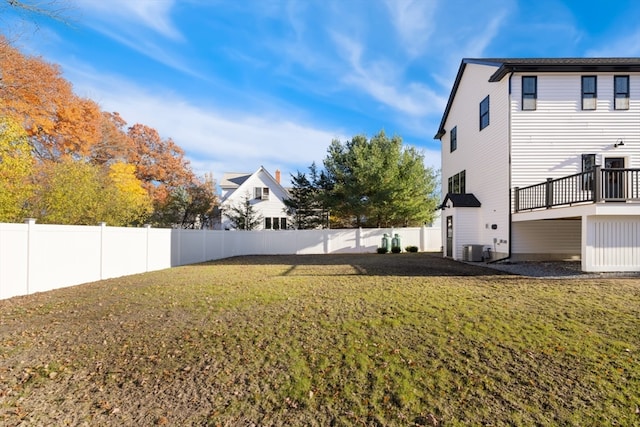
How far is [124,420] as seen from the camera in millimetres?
2922

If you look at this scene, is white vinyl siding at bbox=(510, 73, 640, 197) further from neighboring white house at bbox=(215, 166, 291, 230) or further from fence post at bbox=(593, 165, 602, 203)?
neighboring white house at bbox=(215, 166, 291, 230)

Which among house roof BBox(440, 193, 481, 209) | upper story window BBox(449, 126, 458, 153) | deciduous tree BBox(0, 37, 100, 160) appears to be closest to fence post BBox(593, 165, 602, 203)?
house roof BBox(440, 193, 481, 209)

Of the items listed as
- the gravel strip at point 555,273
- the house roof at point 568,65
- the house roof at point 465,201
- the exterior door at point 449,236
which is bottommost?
the gravel strip at point 555,273

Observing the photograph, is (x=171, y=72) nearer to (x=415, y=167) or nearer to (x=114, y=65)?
(x=114, y=65)

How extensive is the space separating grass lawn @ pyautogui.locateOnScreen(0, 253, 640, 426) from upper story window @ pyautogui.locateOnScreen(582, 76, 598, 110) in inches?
356

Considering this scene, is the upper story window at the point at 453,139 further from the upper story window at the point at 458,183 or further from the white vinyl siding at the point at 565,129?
the white vinyl siding at the point at 565,129

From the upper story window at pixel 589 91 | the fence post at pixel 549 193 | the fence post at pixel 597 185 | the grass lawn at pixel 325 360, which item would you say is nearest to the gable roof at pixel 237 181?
the fence post at pixel 549 193

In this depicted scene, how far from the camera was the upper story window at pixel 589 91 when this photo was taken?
1202cm

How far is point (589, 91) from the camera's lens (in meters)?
12.0

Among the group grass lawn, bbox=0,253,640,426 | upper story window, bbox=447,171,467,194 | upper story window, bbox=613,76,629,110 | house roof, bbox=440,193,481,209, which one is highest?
upper story window, bbox=613,76,629,110

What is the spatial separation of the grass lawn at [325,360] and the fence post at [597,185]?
284cm

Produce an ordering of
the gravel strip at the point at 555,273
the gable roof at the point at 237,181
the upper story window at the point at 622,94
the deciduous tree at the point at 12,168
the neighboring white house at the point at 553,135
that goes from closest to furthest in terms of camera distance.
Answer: the gravel strip at the point at 555,273 < the deciduous tree at the point at 12,168 < the neighboring white house at the point at 553,135 < the upper story window at the point at 622,94 < the gable roof at the point at 237,181

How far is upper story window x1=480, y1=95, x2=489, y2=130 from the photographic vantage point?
44.8 ft

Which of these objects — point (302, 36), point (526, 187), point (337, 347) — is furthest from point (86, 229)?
point (526, 187)
